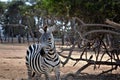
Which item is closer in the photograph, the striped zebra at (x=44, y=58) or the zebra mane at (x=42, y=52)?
the striped zebra at (x=44, y=58)

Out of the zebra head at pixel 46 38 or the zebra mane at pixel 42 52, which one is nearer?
the zebra head at pixel 46 38

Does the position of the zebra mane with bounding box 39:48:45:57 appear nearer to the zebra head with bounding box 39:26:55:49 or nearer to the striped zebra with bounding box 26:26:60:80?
the striped zebra with bounding box 26:26:60:80

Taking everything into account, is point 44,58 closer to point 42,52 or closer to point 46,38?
point 42,52

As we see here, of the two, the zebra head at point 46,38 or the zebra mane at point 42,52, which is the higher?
the zebra head at point 46,38

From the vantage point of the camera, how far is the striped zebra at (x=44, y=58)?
10.0m

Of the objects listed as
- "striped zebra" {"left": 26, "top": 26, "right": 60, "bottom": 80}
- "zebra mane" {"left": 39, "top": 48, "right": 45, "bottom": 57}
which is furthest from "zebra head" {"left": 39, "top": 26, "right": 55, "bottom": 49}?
"zebra mane" {"left": 39, "top": 48, "right": 45, "bottom": 57}

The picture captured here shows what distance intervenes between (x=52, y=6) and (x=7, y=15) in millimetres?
63438

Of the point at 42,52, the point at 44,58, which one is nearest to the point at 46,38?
the point at 42,52

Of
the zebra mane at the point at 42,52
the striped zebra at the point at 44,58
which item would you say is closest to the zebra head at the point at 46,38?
the striped zebra at the point at 44,58

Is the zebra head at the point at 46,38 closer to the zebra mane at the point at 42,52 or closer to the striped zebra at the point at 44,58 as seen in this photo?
the striped zebra at the point at 44,58

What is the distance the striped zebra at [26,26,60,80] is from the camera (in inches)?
396

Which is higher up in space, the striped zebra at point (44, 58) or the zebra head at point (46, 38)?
the zebra head at point (46, 38)

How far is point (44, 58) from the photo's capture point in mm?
10680

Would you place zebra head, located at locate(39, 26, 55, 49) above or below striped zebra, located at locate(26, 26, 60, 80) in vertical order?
above
